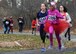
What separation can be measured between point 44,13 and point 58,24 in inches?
43.3

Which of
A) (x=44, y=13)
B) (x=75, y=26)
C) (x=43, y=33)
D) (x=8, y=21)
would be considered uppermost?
(x=44, y=13)

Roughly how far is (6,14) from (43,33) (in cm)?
4825

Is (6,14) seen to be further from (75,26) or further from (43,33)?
(43,33)

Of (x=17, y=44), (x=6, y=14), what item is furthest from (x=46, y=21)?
(x=6, y=14)

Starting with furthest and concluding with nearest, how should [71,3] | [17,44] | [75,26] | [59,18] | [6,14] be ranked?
1. [6,14]
2. [71,3]
3. [75,26]
4. [17,44]
5. [59,18]

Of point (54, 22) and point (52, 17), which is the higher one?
point (52, 17)

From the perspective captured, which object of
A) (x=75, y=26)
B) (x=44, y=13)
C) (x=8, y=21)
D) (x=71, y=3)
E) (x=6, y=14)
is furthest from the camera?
(x=6, y=14)

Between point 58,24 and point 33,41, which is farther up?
point 58,24

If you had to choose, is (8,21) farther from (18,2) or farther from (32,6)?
(18,2)

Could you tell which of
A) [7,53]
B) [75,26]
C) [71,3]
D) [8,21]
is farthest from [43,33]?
[71,3]

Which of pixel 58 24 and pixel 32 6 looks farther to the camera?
pixel 32 6

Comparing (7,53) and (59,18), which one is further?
(7,53)

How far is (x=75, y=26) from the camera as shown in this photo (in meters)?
51.4

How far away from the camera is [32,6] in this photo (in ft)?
193
